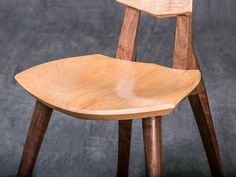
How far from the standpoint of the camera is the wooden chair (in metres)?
1.30

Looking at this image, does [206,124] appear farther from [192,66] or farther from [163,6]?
[163,6]

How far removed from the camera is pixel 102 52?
10.0ft

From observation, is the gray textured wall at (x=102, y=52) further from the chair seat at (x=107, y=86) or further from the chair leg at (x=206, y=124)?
the chair seat at (x=107, y=86)

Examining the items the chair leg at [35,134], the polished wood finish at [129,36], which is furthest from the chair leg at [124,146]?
the chair leg at [35,134]

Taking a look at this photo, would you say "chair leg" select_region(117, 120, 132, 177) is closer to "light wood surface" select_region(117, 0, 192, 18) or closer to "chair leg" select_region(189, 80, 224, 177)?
"chair leg" select_region(189, 80, 224, 177)

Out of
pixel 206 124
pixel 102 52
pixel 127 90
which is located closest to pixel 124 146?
pixel 206 124

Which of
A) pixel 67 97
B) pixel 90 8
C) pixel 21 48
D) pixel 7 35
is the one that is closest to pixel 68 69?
pixel 67 97

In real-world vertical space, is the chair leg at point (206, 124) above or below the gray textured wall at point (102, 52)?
above

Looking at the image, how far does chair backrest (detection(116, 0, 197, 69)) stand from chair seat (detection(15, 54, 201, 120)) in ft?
0.18

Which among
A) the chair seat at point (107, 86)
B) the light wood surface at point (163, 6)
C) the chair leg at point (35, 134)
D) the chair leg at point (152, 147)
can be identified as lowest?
the chair leg at point (35, 134)

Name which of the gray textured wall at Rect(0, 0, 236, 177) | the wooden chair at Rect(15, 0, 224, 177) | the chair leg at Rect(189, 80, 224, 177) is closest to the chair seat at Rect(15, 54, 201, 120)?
the wooden chair at Rect(15, 0, 224, 177)

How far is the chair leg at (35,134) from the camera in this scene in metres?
1.48

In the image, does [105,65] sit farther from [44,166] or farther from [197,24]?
[197,24]

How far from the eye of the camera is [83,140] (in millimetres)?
2123
